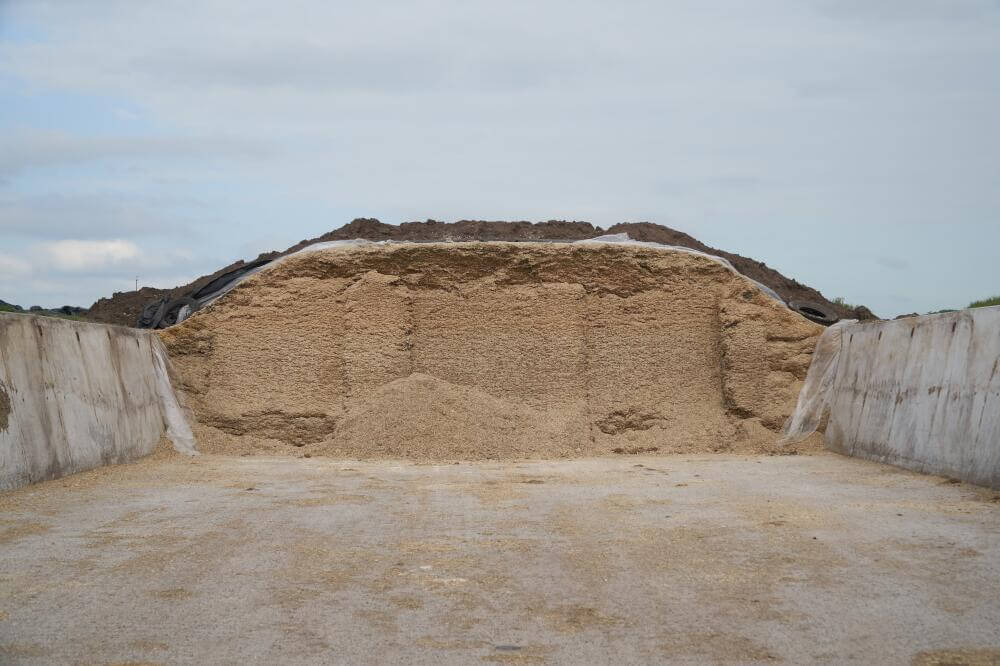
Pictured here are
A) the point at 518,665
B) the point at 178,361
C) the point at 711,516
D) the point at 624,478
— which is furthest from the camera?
the point at 178,361

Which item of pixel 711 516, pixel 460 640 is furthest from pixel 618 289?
pixel 460 640

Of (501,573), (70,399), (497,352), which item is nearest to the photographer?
(501,573)

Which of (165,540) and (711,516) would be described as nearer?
(165,540)

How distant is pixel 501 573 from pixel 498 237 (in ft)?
31.6

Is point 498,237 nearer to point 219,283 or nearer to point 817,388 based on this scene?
point 219,283

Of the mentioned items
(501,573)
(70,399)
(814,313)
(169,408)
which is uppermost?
(814,313)

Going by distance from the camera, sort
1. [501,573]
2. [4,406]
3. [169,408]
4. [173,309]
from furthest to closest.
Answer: [173,309] < [169,408] < [4,406] < [501,573]

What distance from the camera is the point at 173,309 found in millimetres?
13148

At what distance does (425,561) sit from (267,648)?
146cm

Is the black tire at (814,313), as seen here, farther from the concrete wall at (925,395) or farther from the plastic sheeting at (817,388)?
the concrete wall at (925,395)

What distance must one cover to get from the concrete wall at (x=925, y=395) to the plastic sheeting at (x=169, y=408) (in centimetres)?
723

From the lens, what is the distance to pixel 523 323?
1270cm

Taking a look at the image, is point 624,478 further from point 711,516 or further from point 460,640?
point 460,640

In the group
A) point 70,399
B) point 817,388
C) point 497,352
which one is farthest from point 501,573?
point 817,388
